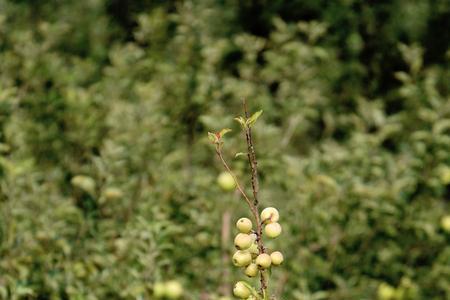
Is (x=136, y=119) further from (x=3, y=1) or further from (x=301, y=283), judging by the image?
(x=3, y=1)

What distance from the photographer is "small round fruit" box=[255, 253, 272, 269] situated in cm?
141

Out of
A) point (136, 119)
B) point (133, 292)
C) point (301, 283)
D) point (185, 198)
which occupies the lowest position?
point (133, 292)

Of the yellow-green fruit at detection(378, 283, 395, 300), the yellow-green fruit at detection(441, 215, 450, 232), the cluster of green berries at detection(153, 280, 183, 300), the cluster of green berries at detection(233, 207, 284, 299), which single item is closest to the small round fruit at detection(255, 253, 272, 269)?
the cluster of green berries at detection(233, 207, 284, 299)

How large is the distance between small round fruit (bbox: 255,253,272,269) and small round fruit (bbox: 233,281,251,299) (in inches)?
2.9

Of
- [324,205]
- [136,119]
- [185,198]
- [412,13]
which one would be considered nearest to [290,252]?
[324,205]

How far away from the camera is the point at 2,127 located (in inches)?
107

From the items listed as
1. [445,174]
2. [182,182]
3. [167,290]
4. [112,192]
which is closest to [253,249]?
[167,290]

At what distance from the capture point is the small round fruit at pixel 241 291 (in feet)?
4.67

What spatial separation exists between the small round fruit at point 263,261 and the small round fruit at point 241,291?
0.24 feet

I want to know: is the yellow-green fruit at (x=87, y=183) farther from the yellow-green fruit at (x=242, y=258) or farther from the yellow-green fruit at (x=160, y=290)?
the yellow-green fruit at (x=242, y=258)

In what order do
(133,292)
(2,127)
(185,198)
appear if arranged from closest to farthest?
1. (133,292)
2. (2,127)
3. (185,198)

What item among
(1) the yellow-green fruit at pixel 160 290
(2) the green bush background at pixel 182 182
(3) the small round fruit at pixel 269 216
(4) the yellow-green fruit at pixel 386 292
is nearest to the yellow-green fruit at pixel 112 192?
(2) the green bush background at pixel 182 182

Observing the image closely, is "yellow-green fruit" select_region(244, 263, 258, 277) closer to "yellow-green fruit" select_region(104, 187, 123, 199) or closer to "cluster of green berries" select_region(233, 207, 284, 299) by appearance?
"cluster of green berries" select_region(233, 207, 284, 299)

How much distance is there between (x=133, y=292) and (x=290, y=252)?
1230mm
